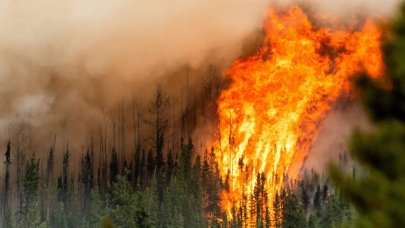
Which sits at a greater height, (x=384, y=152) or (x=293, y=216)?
(x=293, y=216)

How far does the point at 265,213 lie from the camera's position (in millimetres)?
188125

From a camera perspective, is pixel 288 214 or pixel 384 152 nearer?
pixel 384 152

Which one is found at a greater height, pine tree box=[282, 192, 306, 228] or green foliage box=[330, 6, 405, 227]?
pine tree box=[282, 192, 306, 228]

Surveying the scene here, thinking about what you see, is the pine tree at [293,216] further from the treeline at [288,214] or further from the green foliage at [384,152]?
the green foliage at [384,152]

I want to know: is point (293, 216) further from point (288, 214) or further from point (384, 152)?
point (384, 152)

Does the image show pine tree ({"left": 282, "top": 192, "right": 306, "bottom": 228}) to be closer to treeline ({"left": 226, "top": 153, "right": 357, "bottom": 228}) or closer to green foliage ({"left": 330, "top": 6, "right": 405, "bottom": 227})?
treeline ({"left": 226, "top": 153, "right": 357, "bottom": 228})

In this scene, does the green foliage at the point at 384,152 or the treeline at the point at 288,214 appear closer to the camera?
the green foliage at the point at 384,152

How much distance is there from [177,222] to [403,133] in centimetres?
14413

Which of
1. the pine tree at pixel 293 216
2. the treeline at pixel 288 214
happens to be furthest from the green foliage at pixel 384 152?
the pine tree at pixel 293 216

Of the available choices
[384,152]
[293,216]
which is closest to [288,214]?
[293,216]

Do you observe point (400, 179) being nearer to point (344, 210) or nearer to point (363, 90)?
point (363, 90)

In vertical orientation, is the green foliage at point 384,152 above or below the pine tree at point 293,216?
below

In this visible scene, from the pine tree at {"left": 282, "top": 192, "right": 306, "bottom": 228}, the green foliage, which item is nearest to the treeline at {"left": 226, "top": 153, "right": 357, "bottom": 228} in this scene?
the pine tree at {"left": 282, "top": 192, "right": 306, "bottom": 228}

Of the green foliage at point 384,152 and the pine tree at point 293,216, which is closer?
the green foliage at point 384,152
